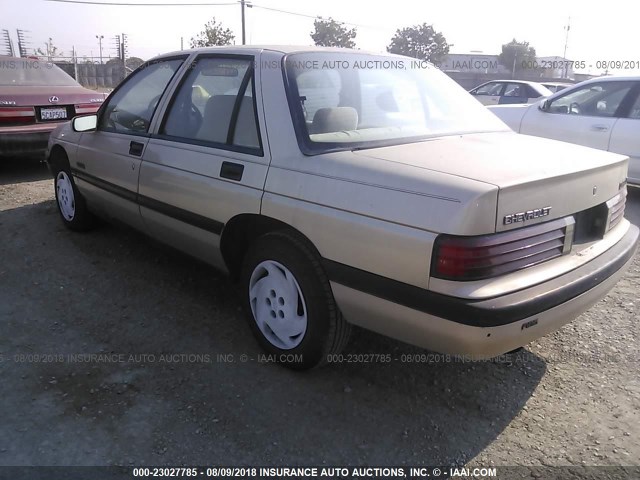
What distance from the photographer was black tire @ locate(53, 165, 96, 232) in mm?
4770

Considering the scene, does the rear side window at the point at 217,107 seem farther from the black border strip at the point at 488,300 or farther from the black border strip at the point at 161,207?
the black border strip at the point at 488,300

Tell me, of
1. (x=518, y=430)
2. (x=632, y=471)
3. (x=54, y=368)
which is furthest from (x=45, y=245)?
(x=632, y=471)

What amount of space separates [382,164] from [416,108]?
0.94 metres

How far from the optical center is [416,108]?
3.17 m

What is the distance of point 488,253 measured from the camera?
212 cm

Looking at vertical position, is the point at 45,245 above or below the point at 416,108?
below

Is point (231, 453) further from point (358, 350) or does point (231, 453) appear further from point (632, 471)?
point (632, 471)

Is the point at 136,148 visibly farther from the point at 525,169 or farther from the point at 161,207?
the point at 525,169

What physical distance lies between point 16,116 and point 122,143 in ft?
11.8

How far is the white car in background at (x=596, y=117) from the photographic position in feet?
20.8

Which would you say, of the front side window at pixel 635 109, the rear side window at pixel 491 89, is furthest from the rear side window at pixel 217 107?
the rear side window at pixel 491 89

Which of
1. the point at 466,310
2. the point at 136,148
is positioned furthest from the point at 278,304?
the point at 136,148

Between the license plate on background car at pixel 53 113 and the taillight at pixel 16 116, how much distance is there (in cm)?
12

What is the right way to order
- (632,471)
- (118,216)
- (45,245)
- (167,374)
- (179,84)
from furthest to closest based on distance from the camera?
1. (45,245)
2. (118,216)
3. (179,84)
4. (167,374)
5. (632,471)
